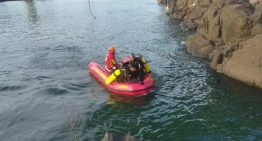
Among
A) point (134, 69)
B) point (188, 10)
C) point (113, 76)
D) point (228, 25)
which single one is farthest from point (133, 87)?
point (188, 10)

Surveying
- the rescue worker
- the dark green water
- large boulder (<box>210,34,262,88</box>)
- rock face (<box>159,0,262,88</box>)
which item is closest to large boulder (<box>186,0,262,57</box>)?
rock face (<box>159,0,262,88</box>)

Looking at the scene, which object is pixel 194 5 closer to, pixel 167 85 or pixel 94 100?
pixel 167 85

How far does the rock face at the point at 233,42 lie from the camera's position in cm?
1491

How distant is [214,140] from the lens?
10.0 metres

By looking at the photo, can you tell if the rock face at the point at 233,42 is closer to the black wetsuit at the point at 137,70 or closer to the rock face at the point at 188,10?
the black wetsuit at the point at 137,70

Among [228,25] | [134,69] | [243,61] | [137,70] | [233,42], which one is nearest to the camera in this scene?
[134,69]

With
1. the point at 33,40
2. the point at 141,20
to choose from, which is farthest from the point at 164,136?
the point at 141,20

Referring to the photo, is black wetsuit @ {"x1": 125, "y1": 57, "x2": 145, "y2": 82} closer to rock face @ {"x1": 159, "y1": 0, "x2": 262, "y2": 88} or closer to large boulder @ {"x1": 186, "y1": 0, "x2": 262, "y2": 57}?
rock face @ {"x1": 159, "y1": 0, "x2": 262, "y2": 88}

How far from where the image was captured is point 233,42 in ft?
61.8

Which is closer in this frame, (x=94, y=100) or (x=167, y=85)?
(x=94, y=100)

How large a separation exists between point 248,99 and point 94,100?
7723 millimetres

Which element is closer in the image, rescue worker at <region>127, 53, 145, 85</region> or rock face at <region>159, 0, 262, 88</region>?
rescue worker at <region>127, 53, 145, 85</region>

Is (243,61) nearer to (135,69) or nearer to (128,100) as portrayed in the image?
(135,69)

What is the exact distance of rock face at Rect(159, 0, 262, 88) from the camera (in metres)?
14.9
